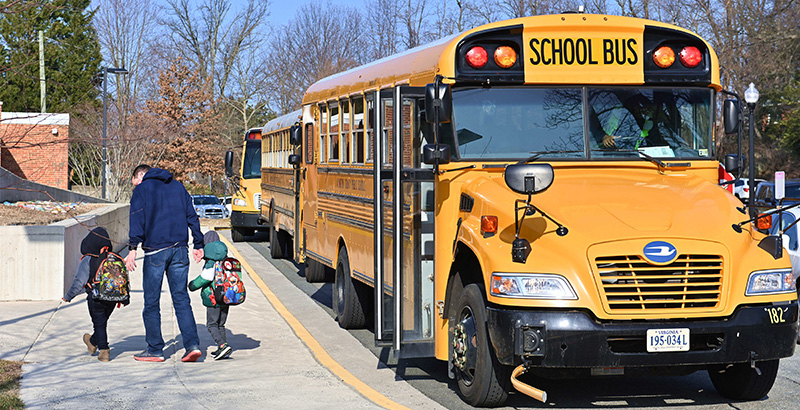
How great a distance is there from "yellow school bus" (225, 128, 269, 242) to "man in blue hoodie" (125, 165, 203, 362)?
1416cm

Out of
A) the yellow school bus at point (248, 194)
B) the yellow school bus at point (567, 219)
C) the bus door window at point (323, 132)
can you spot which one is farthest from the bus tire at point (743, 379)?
the yellow school bus at point (248, 194)

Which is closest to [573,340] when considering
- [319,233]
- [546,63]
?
[546,63]

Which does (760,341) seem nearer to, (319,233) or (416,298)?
(416,298)

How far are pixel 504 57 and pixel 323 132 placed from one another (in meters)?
5.01

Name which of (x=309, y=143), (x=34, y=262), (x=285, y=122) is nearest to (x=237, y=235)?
(x=285, y=122)

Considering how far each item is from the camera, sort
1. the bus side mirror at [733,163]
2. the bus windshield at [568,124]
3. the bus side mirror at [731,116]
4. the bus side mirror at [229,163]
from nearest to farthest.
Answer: the bus windshield at [568,124]
the bus side mirror at [731,116]
the bus side mirror at [733,163]
the bus side mirror at [229,163]

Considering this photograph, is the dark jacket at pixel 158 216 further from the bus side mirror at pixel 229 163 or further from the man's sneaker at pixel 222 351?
the bus side mirror at pixel 229 163

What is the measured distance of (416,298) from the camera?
7906mm

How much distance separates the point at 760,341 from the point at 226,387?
3.93 meters

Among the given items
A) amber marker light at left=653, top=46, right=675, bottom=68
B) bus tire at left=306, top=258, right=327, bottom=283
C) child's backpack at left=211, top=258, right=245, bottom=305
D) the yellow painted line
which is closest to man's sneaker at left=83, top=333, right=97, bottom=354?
child's backpack at left=211, top=258, right=245, bottom=305

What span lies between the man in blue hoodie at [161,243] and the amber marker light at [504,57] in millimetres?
3006

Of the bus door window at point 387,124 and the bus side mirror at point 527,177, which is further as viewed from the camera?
the bus door window at point 387,124

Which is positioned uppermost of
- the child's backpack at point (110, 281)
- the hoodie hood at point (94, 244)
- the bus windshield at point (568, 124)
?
the bus windshield at point (568, 124)

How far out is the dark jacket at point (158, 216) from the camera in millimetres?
8688
